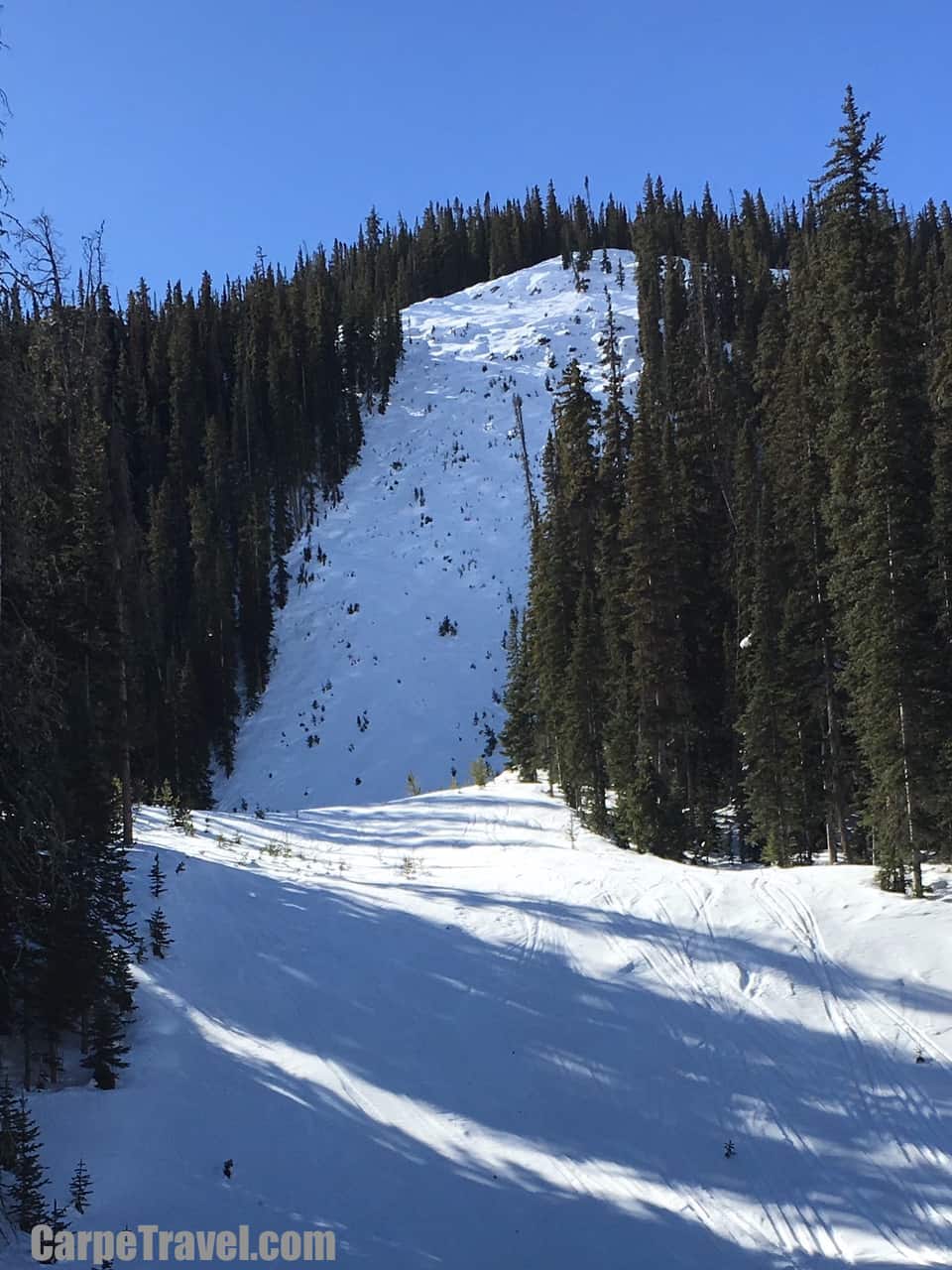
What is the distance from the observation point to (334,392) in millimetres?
77938

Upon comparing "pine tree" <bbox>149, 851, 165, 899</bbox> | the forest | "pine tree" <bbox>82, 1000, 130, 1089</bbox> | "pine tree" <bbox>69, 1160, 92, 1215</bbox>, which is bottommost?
"pine tree" <bbox>69, 1160, 92, 1215</bbox>

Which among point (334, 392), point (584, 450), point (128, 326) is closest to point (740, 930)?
point (584, 450)

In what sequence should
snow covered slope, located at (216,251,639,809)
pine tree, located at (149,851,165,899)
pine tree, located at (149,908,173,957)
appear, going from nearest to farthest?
pine tree, located at (149,908,173,957)
pine tree, located at (149,851,165,899)
snow covered slope, located at (216,251,639,809)

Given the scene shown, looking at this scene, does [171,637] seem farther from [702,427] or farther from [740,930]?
[740,930]

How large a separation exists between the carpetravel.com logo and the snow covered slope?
3307 centimetres

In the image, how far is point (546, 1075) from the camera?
12.6 metres

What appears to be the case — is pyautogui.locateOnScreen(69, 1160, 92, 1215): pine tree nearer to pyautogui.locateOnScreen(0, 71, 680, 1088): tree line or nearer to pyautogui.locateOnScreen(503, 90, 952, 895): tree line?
pyautogui.locateOnScreen(0, 71, 680, 1088): tree line

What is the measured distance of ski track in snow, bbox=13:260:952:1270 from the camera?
9781mm

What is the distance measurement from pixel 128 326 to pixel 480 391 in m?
36.6

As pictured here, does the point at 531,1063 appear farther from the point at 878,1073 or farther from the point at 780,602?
the point at 780,602

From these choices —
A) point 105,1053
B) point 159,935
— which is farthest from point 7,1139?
point 159,935

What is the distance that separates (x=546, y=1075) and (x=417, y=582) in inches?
1938

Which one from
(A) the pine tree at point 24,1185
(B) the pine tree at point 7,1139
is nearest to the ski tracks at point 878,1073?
(A) the pine tree at point 24,1185

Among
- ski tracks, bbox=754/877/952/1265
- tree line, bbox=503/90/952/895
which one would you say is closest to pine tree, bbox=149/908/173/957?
ski tracks, bbox=754/877/952/1265
